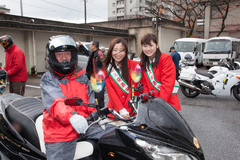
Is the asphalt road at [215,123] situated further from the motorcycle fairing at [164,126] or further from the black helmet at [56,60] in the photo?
the black helmet at [56,60]

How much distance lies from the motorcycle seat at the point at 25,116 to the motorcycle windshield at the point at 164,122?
1.25 m

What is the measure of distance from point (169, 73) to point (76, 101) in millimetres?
1596

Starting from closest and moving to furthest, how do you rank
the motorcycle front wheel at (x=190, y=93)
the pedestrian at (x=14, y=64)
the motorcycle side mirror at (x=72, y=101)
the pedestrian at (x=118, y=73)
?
1. the motorcycle side mirror at (x=72, y=101)
2. the pedestrian at (x=118, y=73)
3. the pedestrian at (x=14, y=64)
4. the motorcycle front wheel at (x=190, y=93)

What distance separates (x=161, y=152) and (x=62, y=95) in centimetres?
106

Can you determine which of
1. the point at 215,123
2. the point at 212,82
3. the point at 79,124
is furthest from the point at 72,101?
the point at 212,82

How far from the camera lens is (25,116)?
2377 millimetres

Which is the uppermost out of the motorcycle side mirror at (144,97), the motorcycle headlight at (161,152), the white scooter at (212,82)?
the motorcycle side mirror at (144,97)

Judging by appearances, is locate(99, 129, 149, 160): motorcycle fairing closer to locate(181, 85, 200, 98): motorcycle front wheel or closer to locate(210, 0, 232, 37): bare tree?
locate(181, 85, 200, 98): motorcycle front wheel

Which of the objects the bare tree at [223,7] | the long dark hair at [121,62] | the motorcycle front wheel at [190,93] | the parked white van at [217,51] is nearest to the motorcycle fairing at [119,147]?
the long dark hair at [121,62]

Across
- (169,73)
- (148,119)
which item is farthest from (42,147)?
(169,73)

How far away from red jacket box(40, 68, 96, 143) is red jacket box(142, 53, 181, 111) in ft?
3.55

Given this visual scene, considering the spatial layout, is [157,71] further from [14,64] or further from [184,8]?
[184,8]

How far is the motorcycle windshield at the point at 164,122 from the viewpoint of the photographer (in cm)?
157

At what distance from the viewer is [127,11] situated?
59500mm
